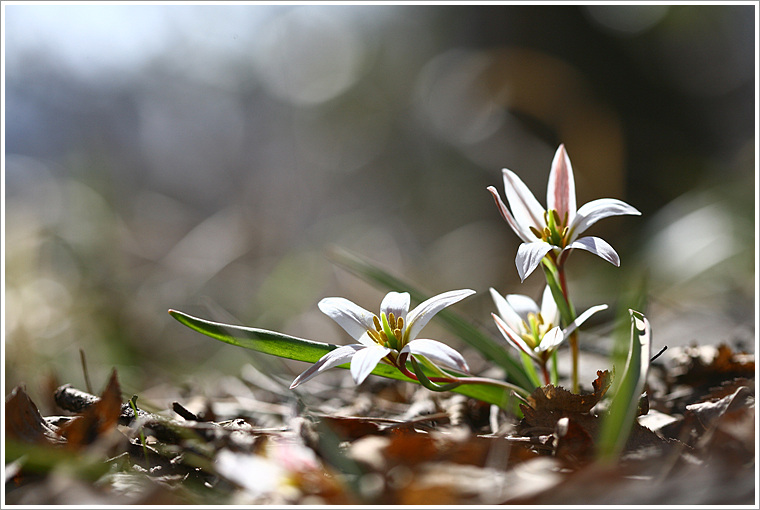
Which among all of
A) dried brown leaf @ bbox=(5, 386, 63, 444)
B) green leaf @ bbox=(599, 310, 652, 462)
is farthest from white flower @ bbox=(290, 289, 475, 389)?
dried brown leaf @ bbox=(5, 386, 63, 444)

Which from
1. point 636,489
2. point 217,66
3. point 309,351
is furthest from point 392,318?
point 217,66

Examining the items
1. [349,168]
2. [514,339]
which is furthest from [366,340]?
[349,168]

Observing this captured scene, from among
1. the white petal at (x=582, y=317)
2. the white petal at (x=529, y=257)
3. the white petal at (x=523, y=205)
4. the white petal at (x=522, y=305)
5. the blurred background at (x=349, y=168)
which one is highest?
the blurred background at (x=349, y=168)

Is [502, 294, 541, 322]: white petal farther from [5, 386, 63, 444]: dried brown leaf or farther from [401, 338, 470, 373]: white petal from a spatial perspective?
[5, 386, 63, 444]: dried brown leaf

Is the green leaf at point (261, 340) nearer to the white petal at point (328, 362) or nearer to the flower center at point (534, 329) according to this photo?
the white petal at point (328, 362)

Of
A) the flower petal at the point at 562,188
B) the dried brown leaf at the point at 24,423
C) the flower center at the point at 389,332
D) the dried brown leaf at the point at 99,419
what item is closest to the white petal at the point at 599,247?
the flower petal at the point at 562,188

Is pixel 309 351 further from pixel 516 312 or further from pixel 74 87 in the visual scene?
pixel 74 87
